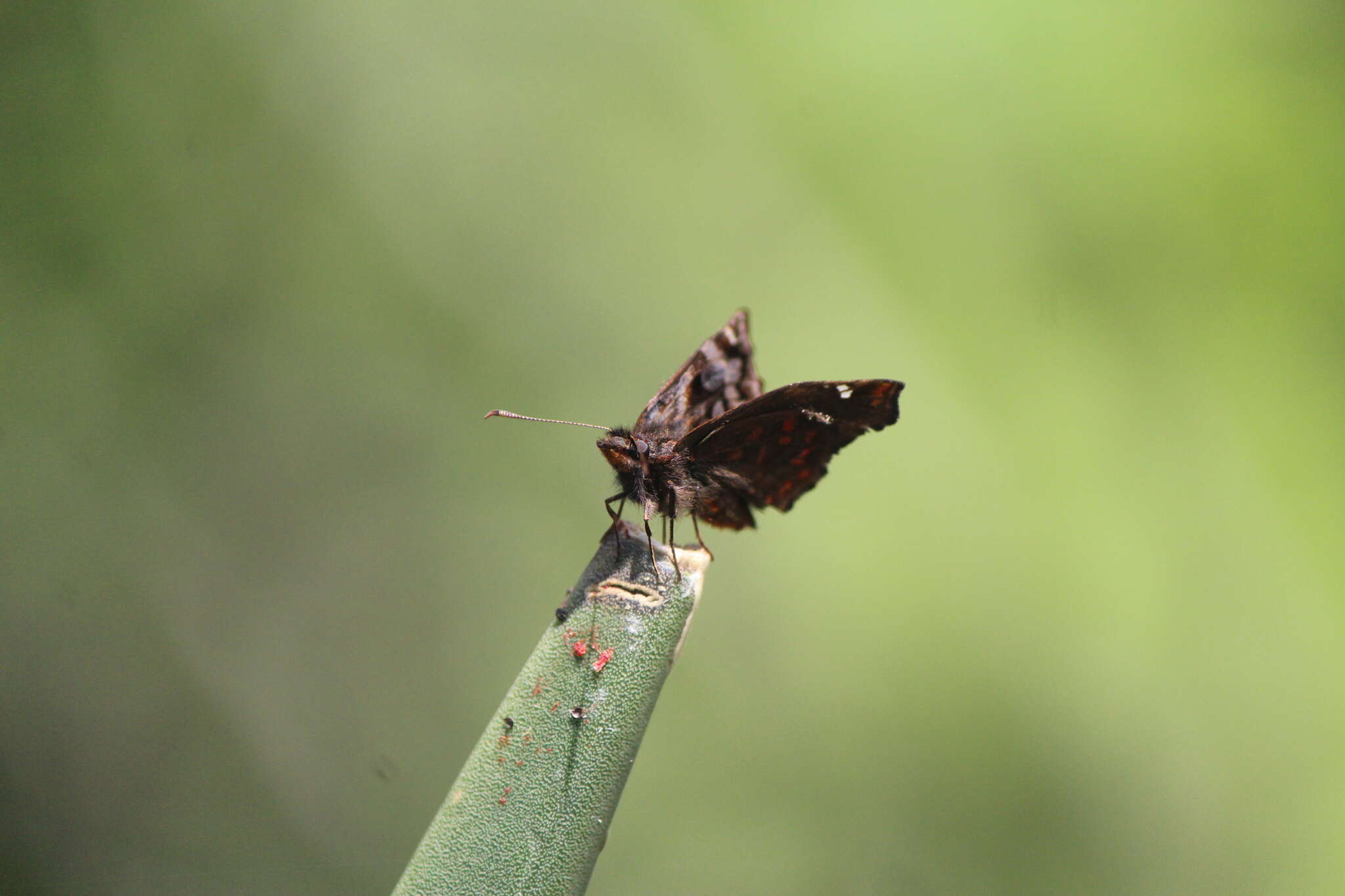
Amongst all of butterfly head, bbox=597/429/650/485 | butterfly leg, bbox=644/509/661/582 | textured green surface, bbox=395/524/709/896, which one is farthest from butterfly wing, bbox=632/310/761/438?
textured green surface, bbox=395/524/709/896

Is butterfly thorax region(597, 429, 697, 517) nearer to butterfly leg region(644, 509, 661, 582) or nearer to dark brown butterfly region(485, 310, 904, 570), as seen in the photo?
dark brown butterfly region(485, 310, 904, 570)

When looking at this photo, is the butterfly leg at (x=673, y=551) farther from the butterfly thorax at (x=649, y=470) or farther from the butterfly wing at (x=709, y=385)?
the butterfly wing at (x=709, y=385)

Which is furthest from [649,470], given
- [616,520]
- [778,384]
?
[778,384]

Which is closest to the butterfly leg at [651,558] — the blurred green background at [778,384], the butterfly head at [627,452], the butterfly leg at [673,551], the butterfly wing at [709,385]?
the butterfly leg at [673,551]

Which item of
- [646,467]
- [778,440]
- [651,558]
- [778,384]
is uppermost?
[778,384]

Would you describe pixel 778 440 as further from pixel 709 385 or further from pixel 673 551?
pixel 673 551
